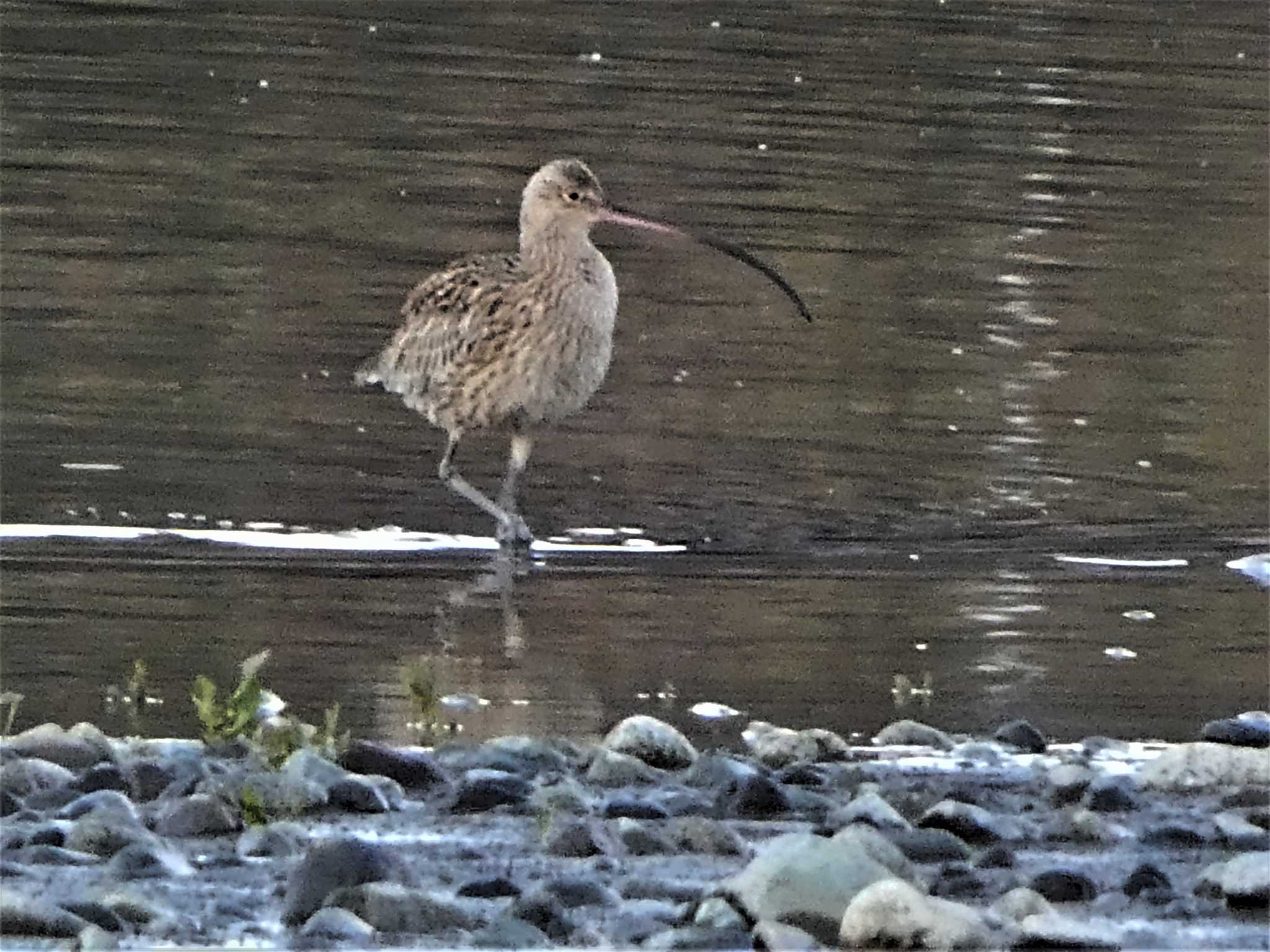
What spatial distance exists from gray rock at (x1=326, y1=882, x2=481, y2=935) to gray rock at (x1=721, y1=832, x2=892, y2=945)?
0.48m

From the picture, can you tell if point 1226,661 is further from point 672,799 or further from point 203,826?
point 203,826

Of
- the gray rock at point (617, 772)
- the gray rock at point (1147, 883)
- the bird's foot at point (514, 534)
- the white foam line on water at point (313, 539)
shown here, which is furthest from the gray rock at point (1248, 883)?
the bird's foot at point (514, 534)

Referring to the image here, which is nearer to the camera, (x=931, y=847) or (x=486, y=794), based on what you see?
(x=931, y=847)

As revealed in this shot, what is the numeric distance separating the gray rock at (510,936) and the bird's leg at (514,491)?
4134 mm

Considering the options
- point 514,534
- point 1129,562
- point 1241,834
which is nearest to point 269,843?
point 1241,834

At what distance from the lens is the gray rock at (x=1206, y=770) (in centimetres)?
706

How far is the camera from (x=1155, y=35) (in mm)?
25031

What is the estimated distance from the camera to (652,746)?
7.20 meters

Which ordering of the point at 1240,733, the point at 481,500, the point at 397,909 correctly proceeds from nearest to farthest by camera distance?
the point at 397,909 → the point at 1240,733 → the point at 481,500

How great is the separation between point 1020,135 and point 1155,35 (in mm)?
5722

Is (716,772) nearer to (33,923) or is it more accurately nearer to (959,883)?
(959,883)

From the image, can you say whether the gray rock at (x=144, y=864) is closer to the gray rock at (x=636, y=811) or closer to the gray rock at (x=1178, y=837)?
the gray rock at (x=636, y=811)

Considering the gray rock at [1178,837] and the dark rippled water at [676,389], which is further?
the dark rippled water at [676,389]

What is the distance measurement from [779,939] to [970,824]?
3.44 ft
